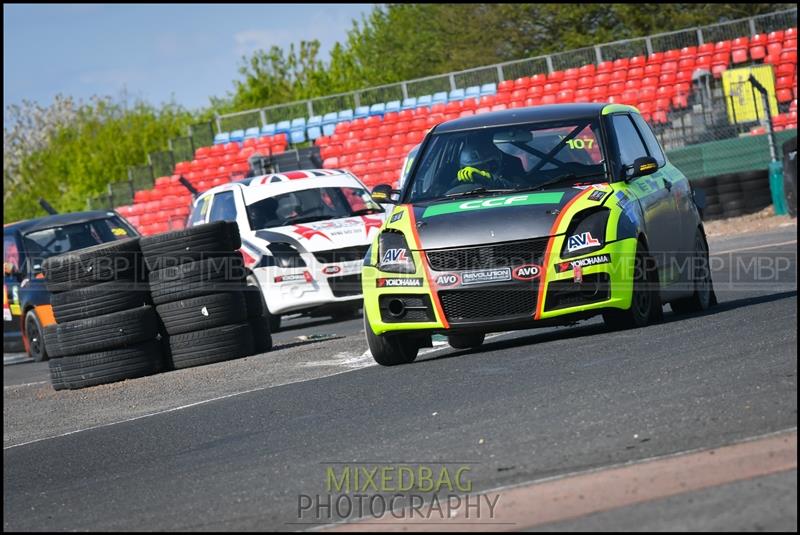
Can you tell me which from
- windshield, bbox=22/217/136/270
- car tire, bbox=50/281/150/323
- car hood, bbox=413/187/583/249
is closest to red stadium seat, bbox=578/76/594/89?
windshield, bbox=22/217/136/270

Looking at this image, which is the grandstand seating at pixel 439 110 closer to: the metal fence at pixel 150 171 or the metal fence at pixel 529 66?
the metal fence at pixel 529 66

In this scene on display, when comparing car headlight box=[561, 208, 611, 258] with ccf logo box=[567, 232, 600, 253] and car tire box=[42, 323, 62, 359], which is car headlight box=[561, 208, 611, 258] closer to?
ccf logo box=[567, 232, 600, 253]

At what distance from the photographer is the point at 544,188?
9.79m

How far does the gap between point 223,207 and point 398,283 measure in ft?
26.9

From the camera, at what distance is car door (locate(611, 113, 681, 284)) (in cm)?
984

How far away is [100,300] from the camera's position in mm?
12109

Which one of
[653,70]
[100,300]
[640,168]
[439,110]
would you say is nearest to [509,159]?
[640,168]

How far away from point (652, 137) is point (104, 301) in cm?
501

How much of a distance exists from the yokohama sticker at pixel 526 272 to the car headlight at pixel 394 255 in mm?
700

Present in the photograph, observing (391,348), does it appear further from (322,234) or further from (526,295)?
(322,234)

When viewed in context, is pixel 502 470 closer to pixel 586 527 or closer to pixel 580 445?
pixel 580 445

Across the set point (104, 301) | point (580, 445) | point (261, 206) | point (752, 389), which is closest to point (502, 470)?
point (580, 445)

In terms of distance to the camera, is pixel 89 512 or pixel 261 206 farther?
pixel 261 206

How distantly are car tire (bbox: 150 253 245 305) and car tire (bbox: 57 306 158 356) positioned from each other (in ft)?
0.73
